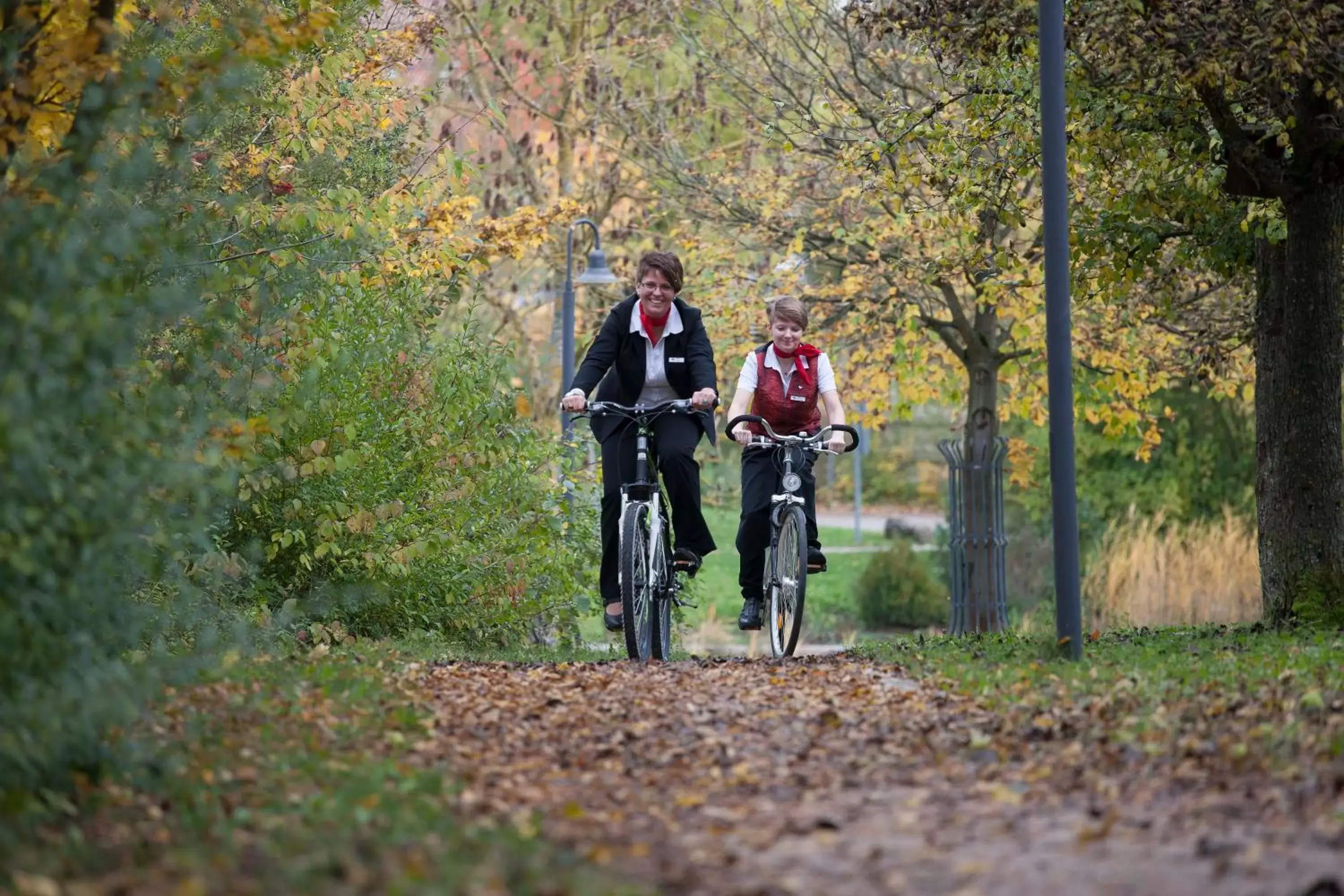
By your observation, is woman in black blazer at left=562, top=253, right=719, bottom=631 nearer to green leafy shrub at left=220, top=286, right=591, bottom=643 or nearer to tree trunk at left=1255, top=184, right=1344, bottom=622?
green leafy shrub at left=220, top=286, right=591, bottom=643

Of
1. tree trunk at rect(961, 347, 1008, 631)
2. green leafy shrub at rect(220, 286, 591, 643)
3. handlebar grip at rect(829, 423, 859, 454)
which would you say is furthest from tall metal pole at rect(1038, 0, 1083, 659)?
tree trunk at rect(961, 347, 1008, 631)

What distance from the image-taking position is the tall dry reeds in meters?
19.6

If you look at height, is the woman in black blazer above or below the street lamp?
below

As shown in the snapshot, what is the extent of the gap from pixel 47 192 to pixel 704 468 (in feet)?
62.4

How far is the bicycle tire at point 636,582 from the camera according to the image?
28.6 feet

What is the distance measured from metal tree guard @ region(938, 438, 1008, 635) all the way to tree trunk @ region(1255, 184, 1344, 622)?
792cm

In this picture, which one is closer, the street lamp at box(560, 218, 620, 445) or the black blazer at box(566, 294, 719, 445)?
the black blazer at box(566, 294, 719, 445)

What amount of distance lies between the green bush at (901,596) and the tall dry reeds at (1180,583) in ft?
18.4

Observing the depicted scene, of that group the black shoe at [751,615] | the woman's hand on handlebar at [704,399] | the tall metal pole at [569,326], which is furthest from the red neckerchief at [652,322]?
the tall metal pole at [569,326]

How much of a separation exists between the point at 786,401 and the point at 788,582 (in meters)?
1.01

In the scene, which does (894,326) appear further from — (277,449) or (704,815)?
(704,815)

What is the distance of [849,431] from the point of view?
29.8 feet

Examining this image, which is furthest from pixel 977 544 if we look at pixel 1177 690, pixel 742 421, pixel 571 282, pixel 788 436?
pixel 1177 690

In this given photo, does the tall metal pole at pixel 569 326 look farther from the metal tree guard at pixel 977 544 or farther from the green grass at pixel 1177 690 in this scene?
the green grass at pixel 1177 690
